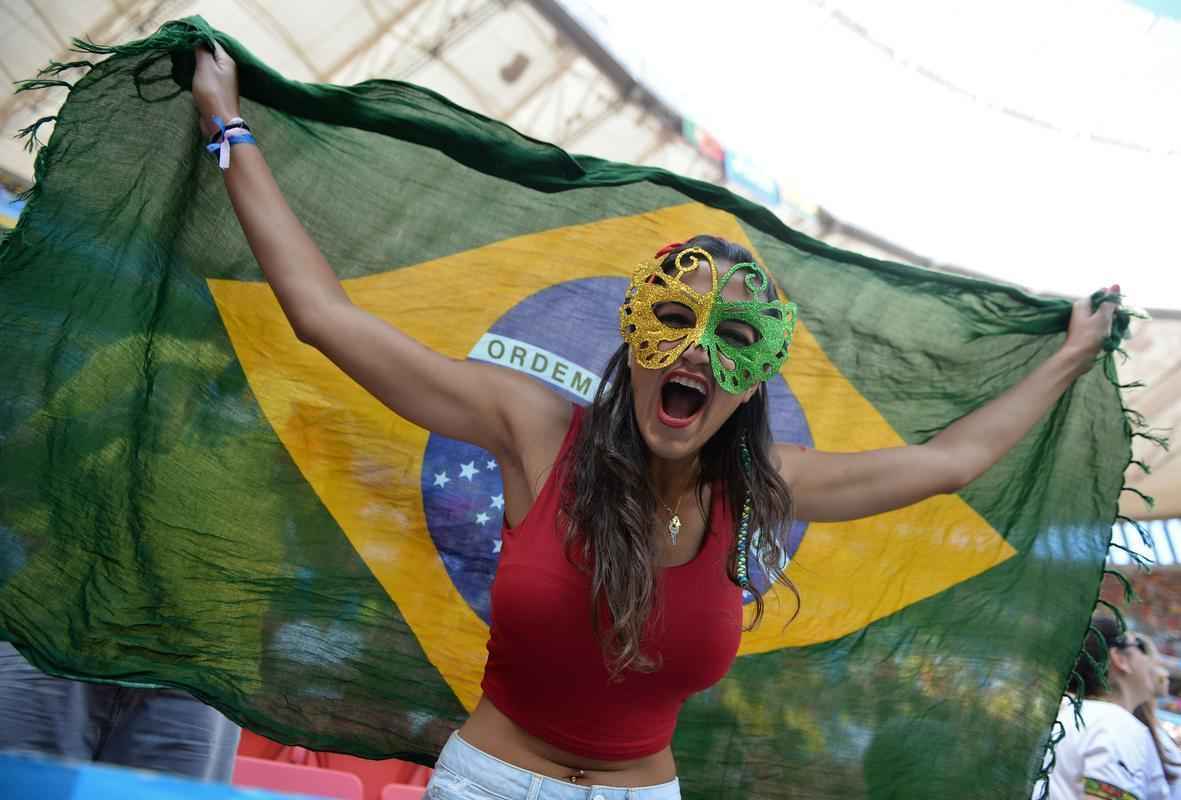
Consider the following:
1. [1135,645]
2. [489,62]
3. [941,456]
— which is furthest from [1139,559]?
[489,62]

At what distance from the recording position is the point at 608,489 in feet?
6.11

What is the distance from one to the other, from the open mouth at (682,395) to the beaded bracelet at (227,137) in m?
0.94

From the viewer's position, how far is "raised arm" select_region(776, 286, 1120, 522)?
7.19ft

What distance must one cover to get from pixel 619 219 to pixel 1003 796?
5.75 ft

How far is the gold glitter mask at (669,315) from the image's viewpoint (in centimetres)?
193

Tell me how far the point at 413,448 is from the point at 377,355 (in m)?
0.62

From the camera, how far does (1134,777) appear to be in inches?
137

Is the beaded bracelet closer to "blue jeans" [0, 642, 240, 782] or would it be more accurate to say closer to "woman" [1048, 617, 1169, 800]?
"blue jeans" [0, 642, 240, 782]

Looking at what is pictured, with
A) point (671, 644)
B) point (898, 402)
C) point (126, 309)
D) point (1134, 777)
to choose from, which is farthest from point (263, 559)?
point (1134, 777)

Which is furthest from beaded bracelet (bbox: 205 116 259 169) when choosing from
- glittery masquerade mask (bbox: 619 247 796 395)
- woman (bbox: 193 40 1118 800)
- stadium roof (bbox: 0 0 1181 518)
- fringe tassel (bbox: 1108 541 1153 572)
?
stadium roof (bbox: 0 0 1181 518)

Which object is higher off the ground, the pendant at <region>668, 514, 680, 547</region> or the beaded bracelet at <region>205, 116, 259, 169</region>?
the beaded bracelet at <region>205, 116, 259, 169</region>

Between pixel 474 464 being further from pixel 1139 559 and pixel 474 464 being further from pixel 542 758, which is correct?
pixel 1139 559

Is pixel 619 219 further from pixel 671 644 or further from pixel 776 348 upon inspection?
pixel 671 644

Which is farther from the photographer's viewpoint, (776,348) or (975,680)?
(975,680)
